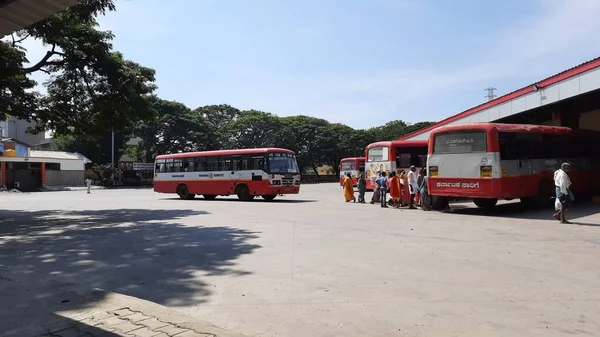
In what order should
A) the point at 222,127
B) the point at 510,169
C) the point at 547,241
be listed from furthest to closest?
the point at 222,127 < the point at 510,169 < the point at 547,241

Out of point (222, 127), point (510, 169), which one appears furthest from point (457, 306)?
point (222, 127)

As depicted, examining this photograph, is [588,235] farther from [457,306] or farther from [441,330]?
[441,330]

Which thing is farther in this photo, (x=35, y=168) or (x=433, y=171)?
(x=35, y=168)

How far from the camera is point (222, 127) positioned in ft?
211

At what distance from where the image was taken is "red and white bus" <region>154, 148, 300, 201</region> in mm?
22312

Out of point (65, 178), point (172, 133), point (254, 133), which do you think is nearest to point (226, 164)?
point (172, 133)

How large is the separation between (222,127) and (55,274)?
58888 mm

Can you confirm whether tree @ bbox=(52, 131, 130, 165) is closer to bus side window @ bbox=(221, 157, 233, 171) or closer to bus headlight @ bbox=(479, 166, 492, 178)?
bus side window @ bbox=(221, 157, 233, 171)

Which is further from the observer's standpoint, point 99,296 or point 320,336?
point 99,296

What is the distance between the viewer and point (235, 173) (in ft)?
77.2

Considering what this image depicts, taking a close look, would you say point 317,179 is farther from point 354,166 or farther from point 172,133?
point 354,166

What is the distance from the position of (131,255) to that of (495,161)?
10642 millimetres

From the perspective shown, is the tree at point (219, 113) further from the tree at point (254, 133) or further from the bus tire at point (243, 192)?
the bus tire at point (243, 192)

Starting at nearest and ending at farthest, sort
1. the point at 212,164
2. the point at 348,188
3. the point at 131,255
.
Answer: the point at 131,255
the point at 348,188
the point at 212,164
